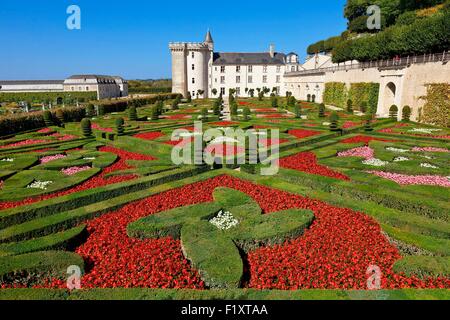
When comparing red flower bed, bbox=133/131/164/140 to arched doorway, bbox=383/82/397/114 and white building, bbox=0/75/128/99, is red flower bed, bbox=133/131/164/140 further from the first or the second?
white building, bbox=0/75/128/99

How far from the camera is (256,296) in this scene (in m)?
5.35

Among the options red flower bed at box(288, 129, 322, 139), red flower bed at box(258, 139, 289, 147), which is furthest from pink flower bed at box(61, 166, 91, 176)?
red flower bed at box(288, 129, 322, 139)

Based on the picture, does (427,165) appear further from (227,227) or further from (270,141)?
(227,227)

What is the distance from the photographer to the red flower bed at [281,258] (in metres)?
6.18

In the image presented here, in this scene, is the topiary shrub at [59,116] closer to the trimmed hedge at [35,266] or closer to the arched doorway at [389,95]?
the trimmed hedge at [35,266]

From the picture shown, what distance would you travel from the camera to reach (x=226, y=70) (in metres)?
72.5

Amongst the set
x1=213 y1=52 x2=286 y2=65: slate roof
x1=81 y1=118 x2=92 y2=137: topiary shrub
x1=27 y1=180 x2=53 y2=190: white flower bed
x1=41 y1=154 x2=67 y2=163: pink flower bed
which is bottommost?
x1=27 y1=180 x2=53 y2=190: white flower bed

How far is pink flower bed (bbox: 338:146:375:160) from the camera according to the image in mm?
15480

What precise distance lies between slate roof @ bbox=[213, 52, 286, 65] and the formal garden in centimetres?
6060

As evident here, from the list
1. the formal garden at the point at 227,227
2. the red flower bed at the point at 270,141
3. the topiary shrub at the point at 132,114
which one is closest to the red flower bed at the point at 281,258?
the formal garden at the point at 227,227

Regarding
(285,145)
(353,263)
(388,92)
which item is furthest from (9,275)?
(388,92)

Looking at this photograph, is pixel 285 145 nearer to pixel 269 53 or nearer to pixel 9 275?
pixel 9 275

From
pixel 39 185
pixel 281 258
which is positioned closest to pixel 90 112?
pixel 39 185
